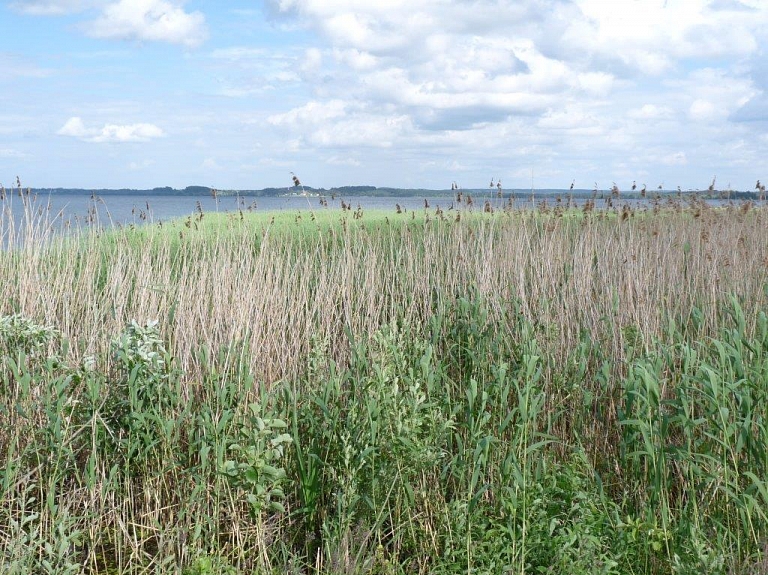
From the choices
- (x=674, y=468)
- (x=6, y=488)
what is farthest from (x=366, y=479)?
(x=674, y=468)

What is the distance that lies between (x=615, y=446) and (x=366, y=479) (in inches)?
57.5

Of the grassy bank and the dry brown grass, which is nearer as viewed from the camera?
the grassy bank

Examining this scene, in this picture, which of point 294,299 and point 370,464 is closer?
point 370,464

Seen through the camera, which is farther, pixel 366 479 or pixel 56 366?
pixel 56 366

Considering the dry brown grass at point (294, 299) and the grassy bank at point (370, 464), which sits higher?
the dry brown grass at point (294, 299)

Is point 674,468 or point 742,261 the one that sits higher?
point 742,261

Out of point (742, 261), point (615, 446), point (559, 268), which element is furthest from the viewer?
point (742, 261)

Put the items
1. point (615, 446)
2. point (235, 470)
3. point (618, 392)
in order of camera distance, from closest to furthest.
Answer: point (235, 470) < point (615, 446) < point (618, 392)

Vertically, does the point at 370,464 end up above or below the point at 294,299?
below

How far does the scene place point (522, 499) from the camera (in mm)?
2627

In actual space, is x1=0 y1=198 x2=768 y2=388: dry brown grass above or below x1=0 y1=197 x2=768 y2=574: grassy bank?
above

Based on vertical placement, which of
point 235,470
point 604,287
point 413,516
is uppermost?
point 604,287

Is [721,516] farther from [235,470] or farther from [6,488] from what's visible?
[6,488]

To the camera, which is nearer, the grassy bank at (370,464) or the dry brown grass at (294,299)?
the grassy bank at (370,464)
